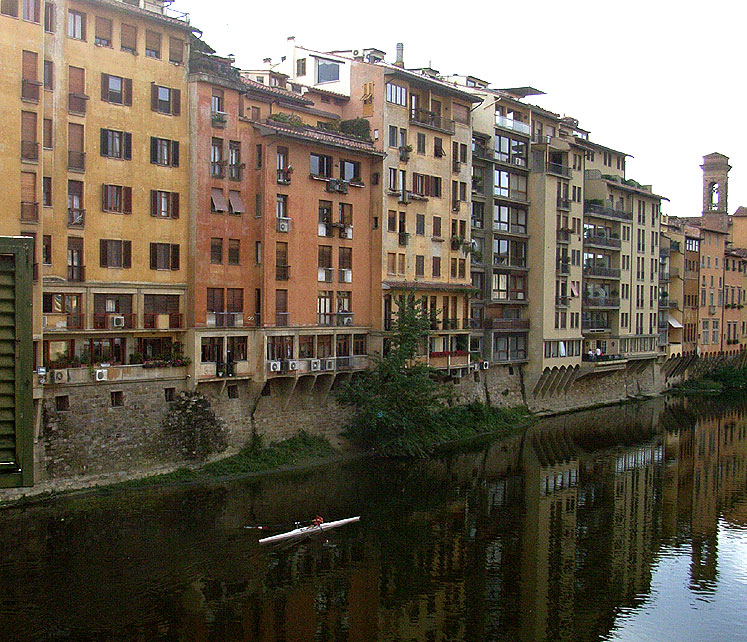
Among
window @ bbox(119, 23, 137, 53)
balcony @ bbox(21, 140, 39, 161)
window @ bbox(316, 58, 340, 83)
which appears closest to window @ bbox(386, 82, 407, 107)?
window @ bbox(316, 58, 340, 83)

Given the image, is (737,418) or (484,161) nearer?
(484,161)

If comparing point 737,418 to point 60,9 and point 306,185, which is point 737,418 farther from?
point 60,9

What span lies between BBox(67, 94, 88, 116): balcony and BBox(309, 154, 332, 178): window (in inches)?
531

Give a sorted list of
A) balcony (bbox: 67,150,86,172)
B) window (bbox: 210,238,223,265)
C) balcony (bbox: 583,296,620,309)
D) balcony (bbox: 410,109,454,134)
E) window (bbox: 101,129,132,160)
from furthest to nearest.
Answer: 1. balcony (bbox: 583,296,620,309)
2. balcony (bbox: 410,109,454,134)
3. window (bbox: 210,238,223,265)
4. window (bbox: 101,129,132,160)
5. balcony (bbox: 67,150,86,172)

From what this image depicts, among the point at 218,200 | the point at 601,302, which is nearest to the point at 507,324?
the point at 601,302

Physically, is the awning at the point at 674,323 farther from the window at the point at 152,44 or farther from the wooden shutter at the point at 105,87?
the wooden shutter at the point at 105,87

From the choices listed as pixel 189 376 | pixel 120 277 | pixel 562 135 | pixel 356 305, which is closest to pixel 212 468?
pixel 189 376

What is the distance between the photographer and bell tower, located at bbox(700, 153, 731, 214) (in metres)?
107

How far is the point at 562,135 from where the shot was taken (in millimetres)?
74500

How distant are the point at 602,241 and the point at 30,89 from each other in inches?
2110

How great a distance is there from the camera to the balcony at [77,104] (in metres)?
39.4

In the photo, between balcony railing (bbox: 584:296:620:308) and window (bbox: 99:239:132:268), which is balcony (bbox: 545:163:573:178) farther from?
window (bbox: 99:239:132:268)

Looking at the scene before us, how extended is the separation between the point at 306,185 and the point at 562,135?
110 ft

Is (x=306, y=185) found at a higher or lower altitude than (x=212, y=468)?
higher
